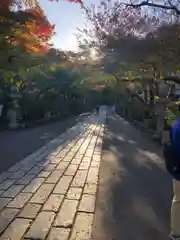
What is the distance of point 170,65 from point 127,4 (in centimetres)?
285

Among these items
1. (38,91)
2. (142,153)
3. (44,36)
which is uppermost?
(44,36)

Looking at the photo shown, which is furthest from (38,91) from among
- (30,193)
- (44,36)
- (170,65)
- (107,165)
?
(30,193)

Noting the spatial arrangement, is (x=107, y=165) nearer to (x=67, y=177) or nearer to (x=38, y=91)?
(x=67, y=177)

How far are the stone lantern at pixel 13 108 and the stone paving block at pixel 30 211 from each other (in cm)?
1580

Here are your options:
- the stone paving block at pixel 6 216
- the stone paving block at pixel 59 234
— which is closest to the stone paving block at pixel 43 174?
the stone paving block at pixel 6 216

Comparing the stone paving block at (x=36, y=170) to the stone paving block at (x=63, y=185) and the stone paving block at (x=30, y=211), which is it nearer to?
the stone paving block at (x=63, y=185)

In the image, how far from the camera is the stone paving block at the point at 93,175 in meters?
6.18

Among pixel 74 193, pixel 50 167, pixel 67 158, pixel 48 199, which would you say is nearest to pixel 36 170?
pixel 50 167

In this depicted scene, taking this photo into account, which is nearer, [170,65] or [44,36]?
[170,65]

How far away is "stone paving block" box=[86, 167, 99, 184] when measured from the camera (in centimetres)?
618

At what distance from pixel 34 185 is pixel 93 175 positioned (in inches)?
56.6

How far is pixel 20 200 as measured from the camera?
4824 mm

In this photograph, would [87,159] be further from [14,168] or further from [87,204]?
[87,204]

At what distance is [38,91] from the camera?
89.4 feet
